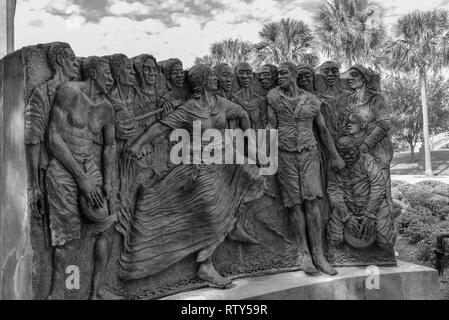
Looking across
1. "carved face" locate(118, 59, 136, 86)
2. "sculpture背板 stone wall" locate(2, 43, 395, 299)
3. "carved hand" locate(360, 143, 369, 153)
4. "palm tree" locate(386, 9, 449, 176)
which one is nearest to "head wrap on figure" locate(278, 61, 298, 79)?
"sculpture背板 stone wall" locate(2, 43, 395, 299)

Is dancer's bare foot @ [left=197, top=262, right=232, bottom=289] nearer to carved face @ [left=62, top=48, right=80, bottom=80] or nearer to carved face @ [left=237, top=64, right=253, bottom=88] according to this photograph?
carved face @ [left=237, top=64, right=253, bottom=88]

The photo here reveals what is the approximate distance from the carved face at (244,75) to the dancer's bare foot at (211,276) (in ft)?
7.35

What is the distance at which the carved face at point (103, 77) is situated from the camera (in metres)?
4.34

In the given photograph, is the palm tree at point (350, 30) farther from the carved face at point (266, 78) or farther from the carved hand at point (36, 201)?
the carved hand at point (36, 201)

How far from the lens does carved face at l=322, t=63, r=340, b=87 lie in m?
5.82

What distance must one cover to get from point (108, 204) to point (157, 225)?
65 centimetres

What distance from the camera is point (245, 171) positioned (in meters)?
5.21

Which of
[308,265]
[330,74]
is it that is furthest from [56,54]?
[308,265]

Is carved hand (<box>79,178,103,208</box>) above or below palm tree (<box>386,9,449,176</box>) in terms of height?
below

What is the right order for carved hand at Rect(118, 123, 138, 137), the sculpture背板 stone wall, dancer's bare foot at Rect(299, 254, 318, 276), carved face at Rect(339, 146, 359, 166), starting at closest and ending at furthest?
the sculpture背板 stone wall
carved hand at Rect(118, 123, 138, 137)
dancer's bare foot at Rect(299, 254, 318, 276)
carved face at Rect(339, 146, 359, 166)

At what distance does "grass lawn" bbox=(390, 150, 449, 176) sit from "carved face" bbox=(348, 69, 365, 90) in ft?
85.6

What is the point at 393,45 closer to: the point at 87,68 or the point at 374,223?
the point at 374,223

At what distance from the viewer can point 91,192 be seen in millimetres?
4145
